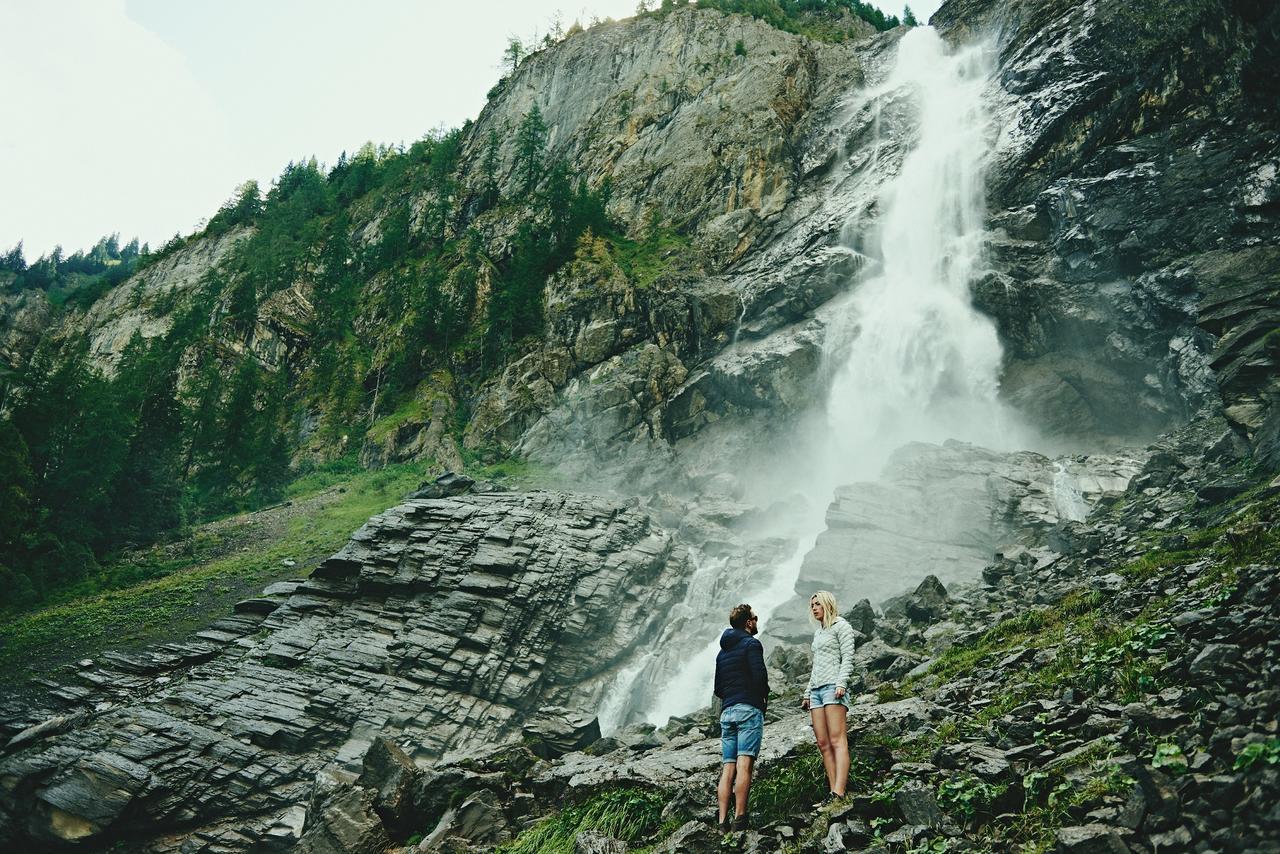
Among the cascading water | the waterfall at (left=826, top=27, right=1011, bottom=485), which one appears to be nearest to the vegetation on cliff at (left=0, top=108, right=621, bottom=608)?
the cascading water

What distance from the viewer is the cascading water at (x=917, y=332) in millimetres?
35438

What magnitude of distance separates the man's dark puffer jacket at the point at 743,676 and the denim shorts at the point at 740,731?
0.23 ft

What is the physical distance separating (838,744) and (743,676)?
1088mm

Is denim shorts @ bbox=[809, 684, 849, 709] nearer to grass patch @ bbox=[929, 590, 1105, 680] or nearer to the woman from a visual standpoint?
the woman

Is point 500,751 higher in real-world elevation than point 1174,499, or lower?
lower

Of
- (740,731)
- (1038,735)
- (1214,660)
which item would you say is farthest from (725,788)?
(1214,660)

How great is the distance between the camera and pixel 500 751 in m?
12.5

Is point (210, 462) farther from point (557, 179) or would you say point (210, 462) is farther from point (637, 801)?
point (637, 801)

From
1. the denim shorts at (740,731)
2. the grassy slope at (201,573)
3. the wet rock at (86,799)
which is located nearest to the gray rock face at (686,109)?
the grassy slope at (201,573)

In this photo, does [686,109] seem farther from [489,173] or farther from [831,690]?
[831,690]

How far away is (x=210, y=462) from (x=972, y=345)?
171 ft

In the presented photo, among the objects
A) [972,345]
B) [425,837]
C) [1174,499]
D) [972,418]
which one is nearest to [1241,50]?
[972,345]

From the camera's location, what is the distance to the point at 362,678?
20.7 meters

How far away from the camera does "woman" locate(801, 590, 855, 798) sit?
6.30 meters
